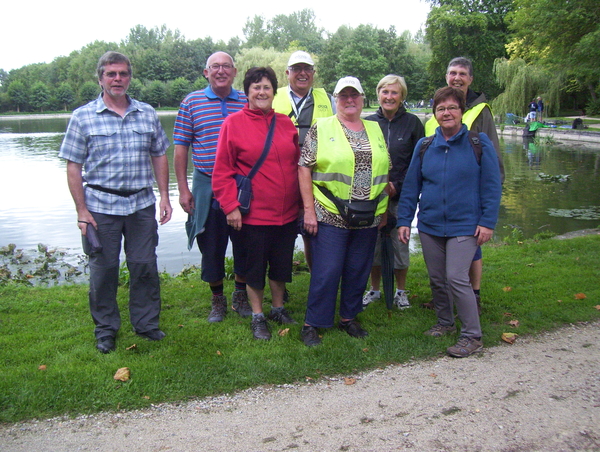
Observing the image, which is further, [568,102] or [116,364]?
[568,102]

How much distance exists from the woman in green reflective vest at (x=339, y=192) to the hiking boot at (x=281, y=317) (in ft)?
1.30

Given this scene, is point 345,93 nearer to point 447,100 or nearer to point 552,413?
point 447,100

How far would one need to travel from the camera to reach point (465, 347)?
4258mm

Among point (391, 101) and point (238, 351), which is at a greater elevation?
point (391, 101)

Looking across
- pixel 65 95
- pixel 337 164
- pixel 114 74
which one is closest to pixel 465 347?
pixel 337 164

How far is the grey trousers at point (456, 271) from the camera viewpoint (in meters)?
4.26

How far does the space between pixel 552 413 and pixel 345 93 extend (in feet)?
8.61

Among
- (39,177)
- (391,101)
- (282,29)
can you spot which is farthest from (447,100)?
(282,29)

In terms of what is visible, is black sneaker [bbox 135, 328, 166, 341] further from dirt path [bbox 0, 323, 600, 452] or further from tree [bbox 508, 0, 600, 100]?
tree [bbox 508, 0, 600, 100]

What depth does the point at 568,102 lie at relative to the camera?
4178 cm

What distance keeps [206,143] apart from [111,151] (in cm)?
84

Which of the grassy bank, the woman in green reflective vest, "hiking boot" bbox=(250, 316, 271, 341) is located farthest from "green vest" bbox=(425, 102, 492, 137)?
"hiking boot" bbox=(250, 316, 271, 341)

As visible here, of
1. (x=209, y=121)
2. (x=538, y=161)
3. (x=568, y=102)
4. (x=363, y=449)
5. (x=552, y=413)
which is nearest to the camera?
(x=363, y=449)

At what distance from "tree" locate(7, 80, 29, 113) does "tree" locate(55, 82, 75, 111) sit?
4.77 metres
